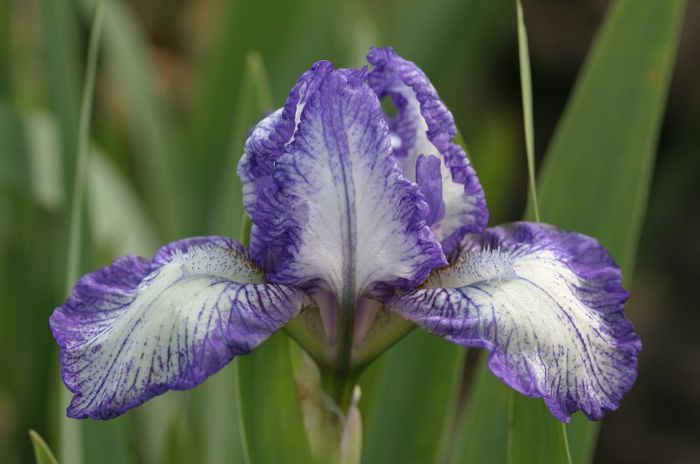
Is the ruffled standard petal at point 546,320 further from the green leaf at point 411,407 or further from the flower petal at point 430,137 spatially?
the green leaf at point 411,407

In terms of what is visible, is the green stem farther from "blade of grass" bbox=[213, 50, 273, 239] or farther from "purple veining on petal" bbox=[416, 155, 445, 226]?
"blade of grass" bbox=[213, 50, 273, 239]

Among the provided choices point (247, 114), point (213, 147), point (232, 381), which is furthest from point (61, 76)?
point (213, 147)

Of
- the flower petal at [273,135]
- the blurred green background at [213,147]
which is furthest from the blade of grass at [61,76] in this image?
the flower petal at [273,135]

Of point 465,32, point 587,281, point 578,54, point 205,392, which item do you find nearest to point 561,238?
point 587,281

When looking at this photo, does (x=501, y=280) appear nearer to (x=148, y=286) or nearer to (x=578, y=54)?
(x=148, y=286)

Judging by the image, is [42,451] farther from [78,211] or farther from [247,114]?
[247,114]

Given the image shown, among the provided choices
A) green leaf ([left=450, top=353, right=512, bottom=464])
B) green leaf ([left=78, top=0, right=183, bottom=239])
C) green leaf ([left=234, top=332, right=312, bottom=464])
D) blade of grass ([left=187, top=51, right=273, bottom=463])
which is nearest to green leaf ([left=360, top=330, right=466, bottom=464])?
green leaf ([left=450, top=353, right=512, bottom=464])
